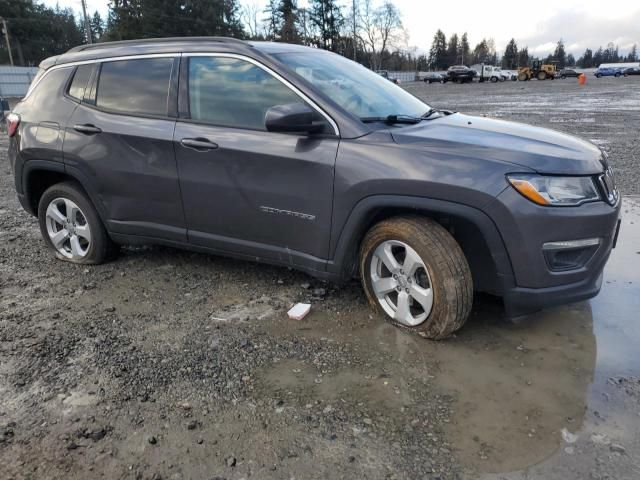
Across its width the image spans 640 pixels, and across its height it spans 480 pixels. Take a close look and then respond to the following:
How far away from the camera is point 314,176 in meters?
3.34

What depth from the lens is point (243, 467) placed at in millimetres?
2281

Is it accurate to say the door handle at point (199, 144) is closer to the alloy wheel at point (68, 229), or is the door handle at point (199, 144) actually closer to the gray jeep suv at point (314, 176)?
the gray jeep suv at point (314, 176)

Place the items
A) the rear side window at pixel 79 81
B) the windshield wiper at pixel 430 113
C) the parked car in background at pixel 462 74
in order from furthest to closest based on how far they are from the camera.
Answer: the parked car in background at pixel 462 74
the rear side window at pixel 79 81
the windshield wiper at pixel 430 113

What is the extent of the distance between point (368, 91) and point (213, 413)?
2.48m

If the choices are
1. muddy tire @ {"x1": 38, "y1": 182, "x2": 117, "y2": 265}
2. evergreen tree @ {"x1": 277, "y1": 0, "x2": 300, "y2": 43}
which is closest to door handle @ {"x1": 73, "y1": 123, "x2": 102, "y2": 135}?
muddy tire @ {"x1": 38, "y1": 182, "x2": 117, "y2": 265}

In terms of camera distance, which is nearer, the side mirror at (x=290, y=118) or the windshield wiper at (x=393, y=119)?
the side mirror at (x=290, y=118)

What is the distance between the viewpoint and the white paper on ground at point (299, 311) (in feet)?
11.9

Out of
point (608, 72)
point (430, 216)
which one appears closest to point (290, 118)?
point (430, 216)

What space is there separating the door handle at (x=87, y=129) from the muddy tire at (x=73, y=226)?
0.53 metres

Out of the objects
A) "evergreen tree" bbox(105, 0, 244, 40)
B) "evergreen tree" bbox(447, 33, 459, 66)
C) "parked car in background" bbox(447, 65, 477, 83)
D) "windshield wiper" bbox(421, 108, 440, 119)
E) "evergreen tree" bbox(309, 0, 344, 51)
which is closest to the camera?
"windshield wiper" bbox(421, 108, 440, 119)

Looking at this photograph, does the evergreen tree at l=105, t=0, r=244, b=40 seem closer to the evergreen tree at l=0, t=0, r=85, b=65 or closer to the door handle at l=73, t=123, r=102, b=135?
the evergreen tree at l=0, t=0, r=85, b=65

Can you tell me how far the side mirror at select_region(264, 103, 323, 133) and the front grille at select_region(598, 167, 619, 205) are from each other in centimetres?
171

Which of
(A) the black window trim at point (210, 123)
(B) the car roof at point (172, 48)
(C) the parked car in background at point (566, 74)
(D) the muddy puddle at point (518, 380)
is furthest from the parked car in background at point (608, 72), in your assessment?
(A) the black window trim at point (210, 123)

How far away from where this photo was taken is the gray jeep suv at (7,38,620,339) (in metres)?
2.94
